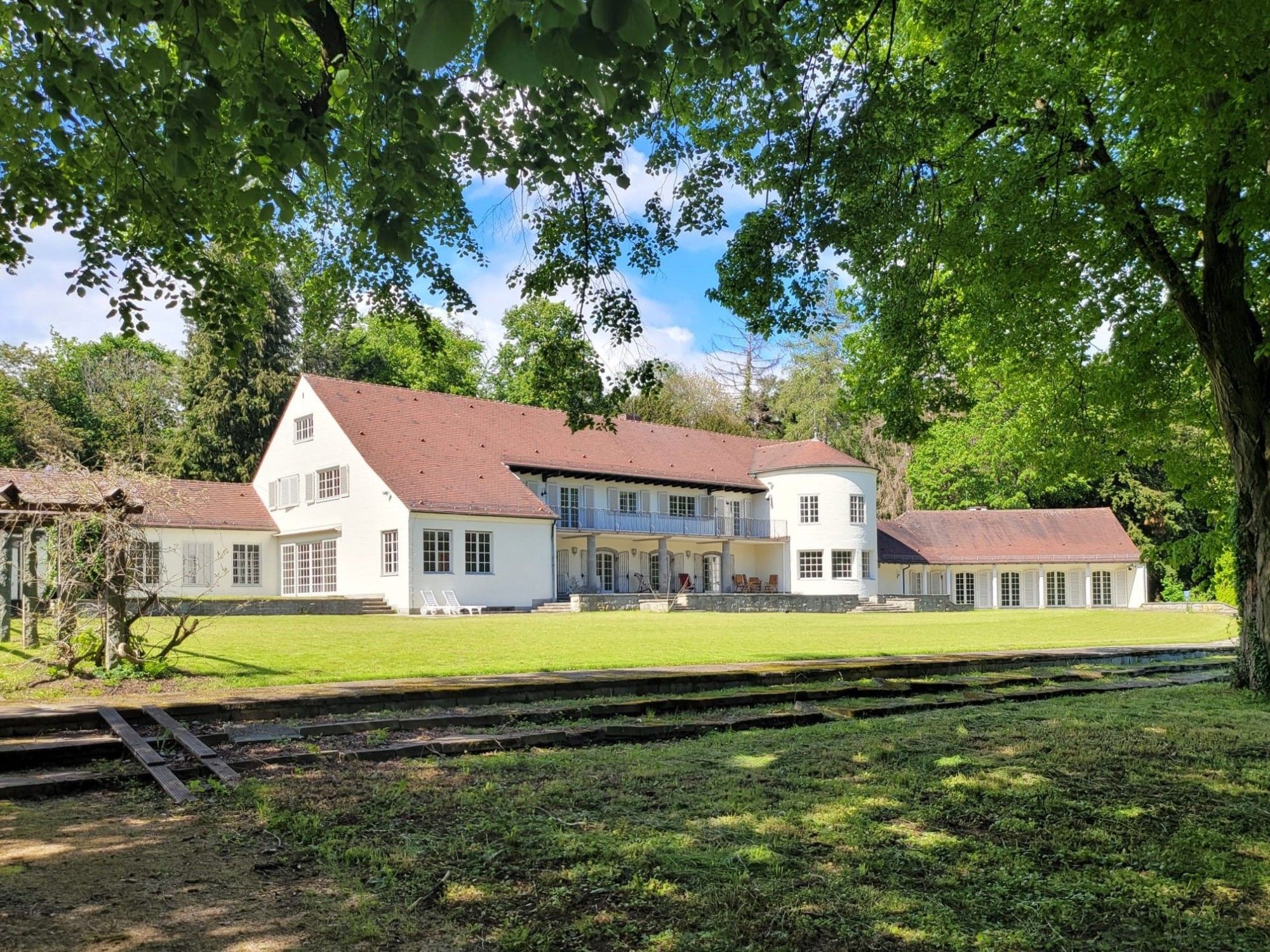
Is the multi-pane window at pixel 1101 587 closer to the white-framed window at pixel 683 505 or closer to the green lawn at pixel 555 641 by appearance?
the green lawn at pixel 555 641

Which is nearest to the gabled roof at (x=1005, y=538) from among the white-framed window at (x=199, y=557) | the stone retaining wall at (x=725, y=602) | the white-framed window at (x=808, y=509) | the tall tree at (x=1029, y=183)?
the white-framed window at (x=808, y=509)

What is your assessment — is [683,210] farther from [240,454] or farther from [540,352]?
[240,454]

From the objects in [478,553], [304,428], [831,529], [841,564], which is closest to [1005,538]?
[841,564]

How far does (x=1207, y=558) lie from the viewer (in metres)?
14.5

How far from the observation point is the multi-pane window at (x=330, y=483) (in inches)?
1347

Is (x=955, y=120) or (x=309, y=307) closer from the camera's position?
(x=955, y=120)

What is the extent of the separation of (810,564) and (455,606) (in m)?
19.3

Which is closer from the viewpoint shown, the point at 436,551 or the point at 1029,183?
the point at 1029,183

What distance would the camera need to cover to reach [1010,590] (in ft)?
163

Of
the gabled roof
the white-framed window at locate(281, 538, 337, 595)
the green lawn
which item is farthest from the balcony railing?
the white-framed window at locate(281, 538, 337, 595)

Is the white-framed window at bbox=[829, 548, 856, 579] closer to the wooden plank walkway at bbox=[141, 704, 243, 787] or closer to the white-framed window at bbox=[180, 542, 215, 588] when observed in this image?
the white-framed window at bbox=[180, 542, 215, 588]

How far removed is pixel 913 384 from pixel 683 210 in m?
5.79

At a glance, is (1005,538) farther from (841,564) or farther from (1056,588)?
(841,564)

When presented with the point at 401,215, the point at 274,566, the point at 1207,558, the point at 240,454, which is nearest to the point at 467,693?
the point at 401,215
